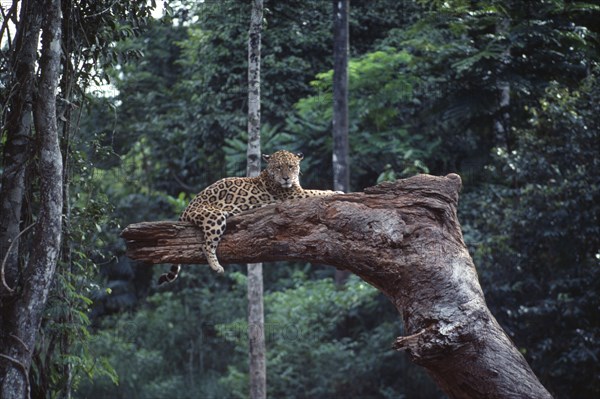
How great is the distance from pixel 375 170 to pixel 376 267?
14762mm

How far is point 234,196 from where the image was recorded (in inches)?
362

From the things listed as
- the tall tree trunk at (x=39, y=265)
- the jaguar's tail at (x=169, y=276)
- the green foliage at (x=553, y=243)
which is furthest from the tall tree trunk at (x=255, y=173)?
the jaguar's tail at (x=169, y=276)

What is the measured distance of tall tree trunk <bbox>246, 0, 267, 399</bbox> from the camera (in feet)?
47.0

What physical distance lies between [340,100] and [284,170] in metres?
11.4

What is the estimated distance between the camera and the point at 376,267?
8.16 meters

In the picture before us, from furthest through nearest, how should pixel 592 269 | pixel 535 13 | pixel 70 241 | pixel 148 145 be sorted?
pixel 148 145 < pixel 535 13 < pixel 592 269 < pixel 70 241

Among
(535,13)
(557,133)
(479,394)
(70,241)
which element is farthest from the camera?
(535,13)

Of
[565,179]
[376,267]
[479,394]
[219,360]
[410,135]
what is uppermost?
[410,135]

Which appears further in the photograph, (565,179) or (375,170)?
(375,170)

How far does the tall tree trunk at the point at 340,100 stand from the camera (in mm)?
20781

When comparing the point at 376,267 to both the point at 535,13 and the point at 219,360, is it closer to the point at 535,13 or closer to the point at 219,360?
the point at 535,13

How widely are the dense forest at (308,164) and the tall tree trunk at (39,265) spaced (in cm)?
11

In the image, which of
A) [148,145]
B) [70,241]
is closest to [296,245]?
[70,241]

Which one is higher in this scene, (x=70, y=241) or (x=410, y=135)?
(x=410, y=135)
